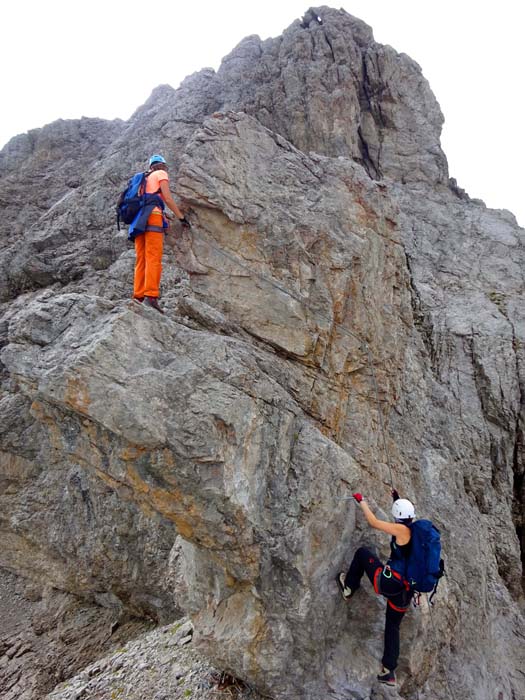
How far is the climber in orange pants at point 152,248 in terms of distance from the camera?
8156mm

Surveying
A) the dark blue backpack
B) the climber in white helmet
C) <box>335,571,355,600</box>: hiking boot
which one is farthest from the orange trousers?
<box>335,571,355,600</box>: hiking boot

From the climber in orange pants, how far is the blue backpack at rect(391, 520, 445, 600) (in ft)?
19.9

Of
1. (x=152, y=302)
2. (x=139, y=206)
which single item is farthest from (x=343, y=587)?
(x=139, y=206)

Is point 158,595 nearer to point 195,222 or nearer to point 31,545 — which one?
point 31,545

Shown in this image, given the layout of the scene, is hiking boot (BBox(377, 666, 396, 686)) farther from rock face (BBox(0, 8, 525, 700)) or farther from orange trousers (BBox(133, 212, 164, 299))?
orange trousers (BBox(133, 212, 164, 299))

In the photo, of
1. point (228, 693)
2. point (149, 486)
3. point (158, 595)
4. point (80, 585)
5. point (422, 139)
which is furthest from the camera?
point (422, 139)

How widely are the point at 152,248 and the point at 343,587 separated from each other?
23.4ft

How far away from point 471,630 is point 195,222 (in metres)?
11.2

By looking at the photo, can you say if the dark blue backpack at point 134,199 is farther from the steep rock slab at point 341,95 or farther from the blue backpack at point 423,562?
the steep rock slab at point 341,95

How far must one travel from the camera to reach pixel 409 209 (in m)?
23.5

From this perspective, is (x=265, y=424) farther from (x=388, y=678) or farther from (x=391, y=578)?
(x=388, y=678)

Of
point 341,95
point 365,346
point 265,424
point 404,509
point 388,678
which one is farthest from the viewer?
point 341,95

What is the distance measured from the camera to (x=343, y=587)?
8.13 m

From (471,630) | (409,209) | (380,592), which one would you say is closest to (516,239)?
(409,209)
